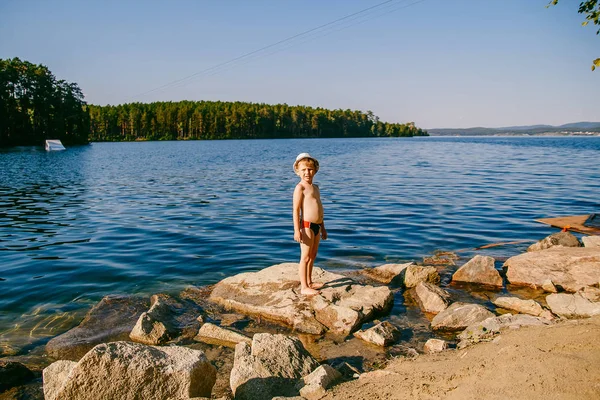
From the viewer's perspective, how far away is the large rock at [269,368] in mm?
4520

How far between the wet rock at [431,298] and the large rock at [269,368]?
315 centimetres

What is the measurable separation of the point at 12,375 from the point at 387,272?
22.1 ft

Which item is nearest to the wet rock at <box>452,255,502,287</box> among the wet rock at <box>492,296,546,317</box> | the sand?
the wet rock at <box>492,296,546,317</box>

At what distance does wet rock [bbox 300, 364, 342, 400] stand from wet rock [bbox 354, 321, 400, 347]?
65.9 inches

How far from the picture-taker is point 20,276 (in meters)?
9.97

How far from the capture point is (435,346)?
19.3 feet

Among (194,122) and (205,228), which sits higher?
(194,122)

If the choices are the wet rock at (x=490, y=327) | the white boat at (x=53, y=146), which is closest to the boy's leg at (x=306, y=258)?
the wet rock at (x=490, y=327)

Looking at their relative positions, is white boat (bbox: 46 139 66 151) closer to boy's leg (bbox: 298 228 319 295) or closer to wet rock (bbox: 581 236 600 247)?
boy's leg (bbox: 298 228 319 295)

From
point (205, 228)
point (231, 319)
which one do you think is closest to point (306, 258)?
point (231, 319)

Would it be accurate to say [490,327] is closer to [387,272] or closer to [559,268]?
[387,272]

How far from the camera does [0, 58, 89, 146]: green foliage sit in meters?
76.9

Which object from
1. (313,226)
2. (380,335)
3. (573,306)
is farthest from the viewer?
(313,226)

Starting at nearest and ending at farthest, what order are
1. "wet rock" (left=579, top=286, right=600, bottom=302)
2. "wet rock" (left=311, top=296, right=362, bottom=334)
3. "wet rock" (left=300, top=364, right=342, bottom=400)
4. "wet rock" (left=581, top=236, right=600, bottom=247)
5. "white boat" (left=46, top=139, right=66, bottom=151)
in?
1. "wet rock" (left=300, top=364, right=342, bottom=400)
2. "wet rock" (left=311, top=296, right=362, bottom=334)
3. "wet rock" (left=579, top=286, right=600, bottom=302)
4. "wet rock" (left=581, top=236, right=600, bottom=247)
5. "white boat" (left=46, top=139, right=66, bottom=151)
